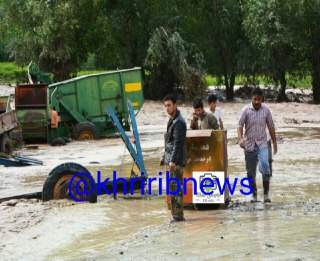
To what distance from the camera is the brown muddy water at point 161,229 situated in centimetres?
789

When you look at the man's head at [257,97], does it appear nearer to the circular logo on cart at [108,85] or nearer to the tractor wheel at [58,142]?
the tractor wheel at [58,142]

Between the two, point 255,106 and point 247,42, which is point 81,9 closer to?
point 247,42

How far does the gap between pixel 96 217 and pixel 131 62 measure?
94.2 ft

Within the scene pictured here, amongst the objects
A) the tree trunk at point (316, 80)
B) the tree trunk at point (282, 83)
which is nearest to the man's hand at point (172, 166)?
the tree trunk at point (282, 83)

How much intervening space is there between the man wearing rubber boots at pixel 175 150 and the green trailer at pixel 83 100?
1469 cm

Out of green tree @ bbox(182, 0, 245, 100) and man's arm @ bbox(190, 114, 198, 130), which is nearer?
man's arm @ bbox(190, 114, 198, 130)

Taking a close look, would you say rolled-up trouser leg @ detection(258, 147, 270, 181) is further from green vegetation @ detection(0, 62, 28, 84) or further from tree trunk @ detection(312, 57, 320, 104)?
green vegetation @ detection(0, 62, 28, 84)

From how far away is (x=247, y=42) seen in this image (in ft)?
133

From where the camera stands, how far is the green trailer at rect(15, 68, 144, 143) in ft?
80.3

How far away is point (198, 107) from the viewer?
36.2ft

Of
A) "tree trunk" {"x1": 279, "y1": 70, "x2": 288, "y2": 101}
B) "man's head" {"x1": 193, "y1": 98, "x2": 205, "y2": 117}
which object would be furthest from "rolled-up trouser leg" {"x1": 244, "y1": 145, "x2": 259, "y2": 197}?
"tree trunk" {"x1": 279, "y1": 70, "x2": 288, "y2": 101}

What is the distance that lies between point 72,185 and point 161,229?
9.25 feet

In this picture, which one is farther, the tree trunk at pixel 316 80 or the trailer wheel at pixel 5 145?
the tree trunk at pixel 316 80

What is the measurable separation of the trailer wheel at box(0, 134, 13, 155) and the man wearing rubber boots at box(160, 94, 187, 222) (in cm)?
1039
